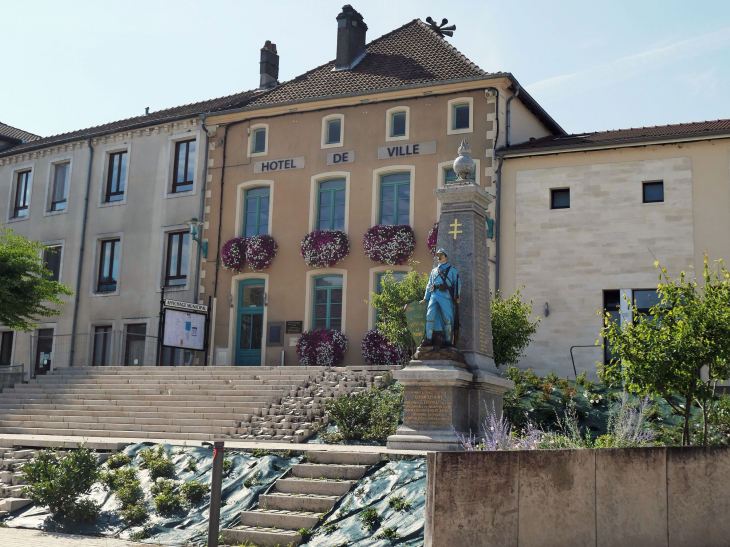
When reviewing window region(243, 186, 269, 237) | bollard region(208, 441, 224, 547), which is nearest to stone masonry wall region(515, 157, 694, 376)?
window region(243, 186, 269, 237)

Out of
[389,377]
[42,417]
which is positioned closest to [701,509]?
[389,377]

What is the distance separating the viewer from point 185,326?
24.7 meters

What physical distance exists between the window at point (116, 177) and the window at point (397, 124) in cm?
1000

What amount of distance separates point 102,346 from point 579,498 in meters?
22.6

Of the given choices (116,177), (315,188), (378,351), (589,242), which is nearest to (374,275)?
(378,351)

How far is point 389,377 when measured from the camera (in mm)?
18078

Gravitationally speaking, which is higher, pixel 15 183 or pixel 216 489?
pixel 15 183

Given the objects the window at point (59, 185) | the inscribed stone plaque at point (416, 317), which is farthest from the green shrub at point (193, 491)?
the window at point (59, 185)

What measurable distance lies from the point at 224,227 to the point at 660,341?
1851 cm

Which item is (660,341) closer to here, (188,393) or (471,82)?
(188,393)

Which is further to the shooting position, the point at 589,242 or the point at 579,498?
the point at 589,242

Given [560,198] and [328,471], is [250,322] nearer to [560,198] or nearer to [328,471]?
[560,198]

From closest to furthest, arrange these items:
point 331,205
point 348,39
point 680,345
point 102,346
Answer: point 680,345 → point 331,205 → point 348,39 → point 102,346

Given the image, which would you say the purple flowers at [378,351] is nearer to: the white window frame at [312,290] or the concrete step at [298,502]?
the white window frame at [312,290]
